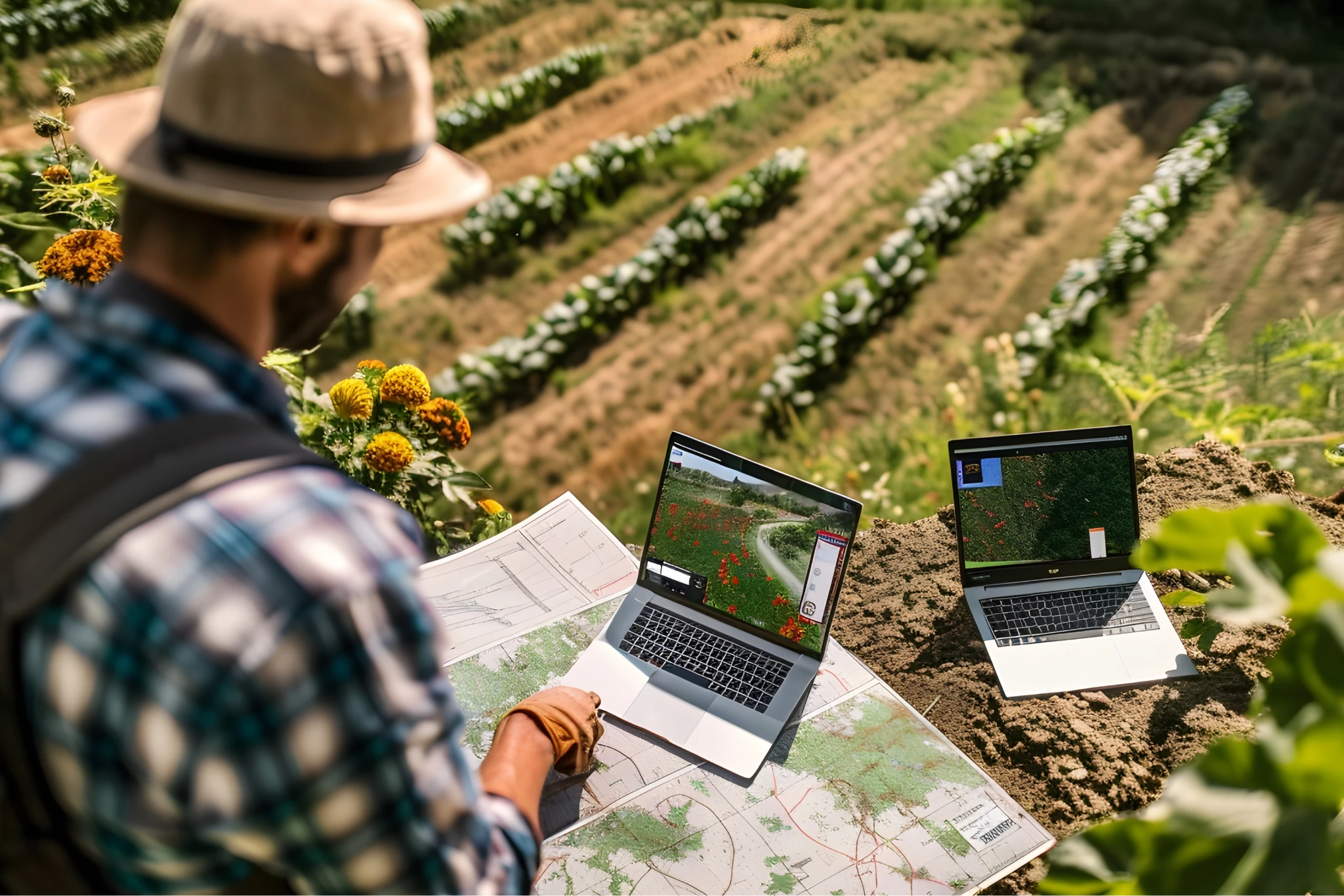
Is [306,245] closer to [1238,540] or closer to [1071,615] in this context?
[1238,540]

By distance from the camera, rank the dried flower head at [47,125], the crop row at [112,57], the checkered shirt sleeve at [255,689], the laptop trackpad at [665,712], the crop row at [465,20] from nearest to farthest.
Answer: the checkered shirt sleeve at [255,689] < the laptop trackpad at [665,712] < the dried flower head at [47,125] < the crop row at [112,57] < the crop row at [465,20]

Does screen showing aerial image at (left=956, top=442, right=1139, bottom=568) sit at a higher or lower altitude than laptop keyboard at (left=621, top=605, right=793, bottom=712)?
higher

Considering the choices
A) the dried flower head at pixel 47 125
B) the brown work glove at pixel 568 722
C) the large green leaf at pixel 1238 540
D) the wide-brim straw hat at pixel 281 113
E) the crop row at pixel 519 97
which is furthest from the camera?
the crop row at pixel 519 97

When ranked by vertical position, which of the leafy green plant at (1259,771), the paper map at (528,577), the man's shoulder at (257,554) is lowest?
the paper map at (528,577)

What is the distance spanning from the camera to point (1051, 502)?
266 centimetres

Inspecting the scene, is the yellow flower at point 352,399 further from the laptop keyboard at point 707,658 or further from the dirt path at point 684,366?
the dirt path at point 684,366

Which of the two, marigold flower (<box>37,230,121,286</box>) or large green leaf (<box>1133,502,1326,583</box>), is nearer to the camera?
large green leaf (<box>1133,502,1326,583</box>)

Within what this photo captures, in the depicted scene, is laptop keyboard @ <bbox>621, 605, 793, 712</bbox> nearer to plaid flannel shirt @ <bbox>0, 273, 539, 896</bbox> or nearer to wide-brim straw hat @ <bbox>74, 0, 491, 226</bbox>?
plaid flannel shirt @ <bbox>0, 273, 539, 896</bbox>

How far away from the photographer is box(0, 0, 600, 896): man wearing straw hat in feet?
3.07

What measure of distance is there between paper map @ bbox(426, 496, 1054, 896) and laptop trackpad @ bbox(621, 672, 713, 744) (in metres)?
0.03

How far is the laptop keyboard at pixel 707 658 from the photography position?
2.33m

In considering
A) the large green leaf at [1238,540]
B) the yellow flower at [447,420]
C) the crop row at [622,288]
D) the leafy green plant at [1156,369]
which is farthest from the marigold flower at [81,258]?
the leafy green plant at [1156,369]

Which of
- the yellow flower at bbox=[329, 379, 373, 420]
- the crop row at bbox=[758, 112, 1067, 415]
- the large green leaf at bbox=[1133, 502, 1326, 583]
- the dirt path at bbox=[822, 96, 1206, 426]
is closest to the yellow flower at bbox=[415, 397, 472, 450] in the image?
the yellow flower at bbox=[329, 379, 373, 420]

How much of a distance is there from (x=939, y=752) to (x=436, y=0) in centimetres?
Result: 960
